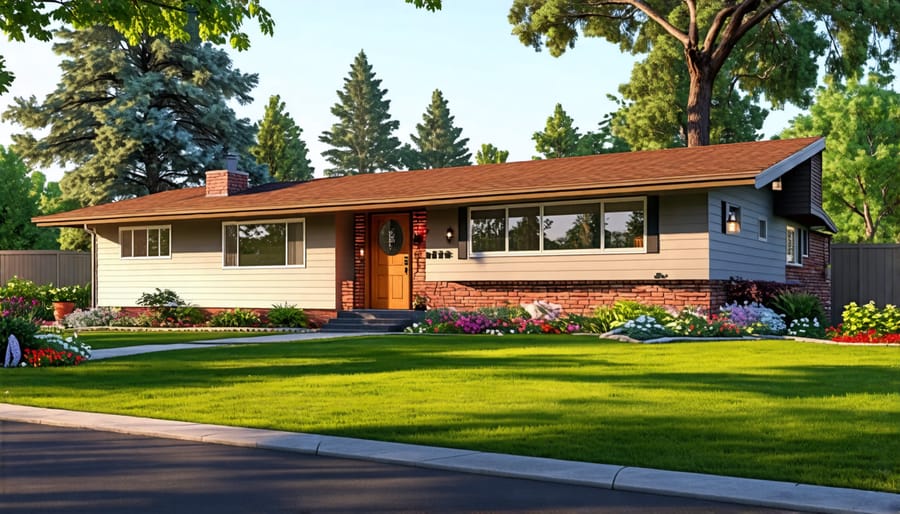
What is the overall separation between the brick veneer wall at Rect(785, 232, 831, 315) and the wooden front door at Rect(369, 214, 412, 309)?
1009cm

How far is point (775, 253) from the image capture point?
24.7 meters

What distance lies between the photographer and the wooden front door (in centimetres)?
2438

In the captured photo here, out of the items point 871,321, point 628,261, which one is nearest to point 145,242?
point 628,261

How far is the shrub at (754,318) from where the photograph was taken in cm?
1919

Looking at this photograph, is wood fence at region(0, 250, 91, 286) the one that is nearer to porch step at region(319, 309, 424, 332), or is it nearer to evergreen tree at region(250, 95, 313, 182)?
porch step at region(319, 309, 424, 332)

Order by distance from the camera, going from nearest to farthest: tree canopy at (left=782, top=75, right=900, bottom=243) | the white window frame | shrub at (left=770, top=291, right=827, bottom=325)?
the white window frame → shrub at (left=770, top=291, right=827, bottom=325) → tree canopy at (left=782, top=75, right=900, bottom=243)

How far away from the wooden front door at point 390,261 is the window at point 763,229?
8.61 m

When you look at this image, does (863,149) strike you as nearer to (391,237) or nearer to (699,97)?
(699,97)

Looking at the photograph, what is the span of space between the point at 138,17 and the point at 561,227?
10335mm

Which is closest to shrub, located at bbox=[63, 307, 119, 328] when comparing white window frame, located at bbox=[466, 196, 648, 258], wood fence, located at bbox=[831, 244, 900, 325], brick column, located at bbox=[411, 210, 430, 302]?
brick column, located at bbox=[411, 210, 430, 302]

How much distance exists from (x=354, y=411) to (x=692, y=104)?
2769 centimetres

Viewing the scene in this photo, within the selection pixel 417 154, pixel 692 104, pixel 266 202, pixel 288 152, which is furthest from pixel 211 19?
pixel 417 154

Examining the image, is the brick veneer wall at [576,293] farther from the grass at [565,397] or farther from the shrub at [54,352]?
the shrub at [54,352]

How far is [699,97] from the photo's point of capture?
114 feet
